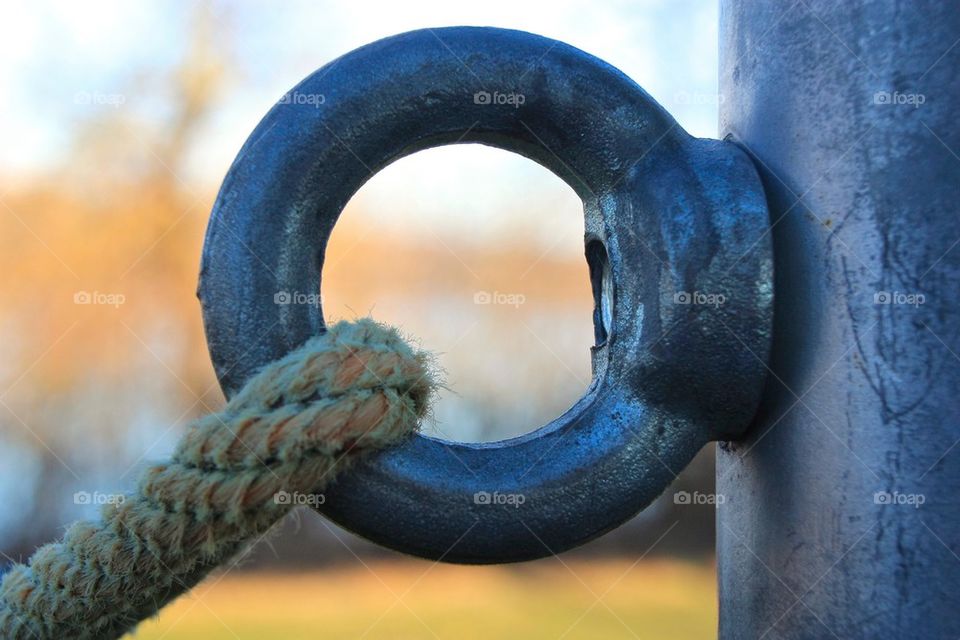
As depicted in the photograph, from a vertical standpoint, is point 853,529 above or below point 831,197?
below

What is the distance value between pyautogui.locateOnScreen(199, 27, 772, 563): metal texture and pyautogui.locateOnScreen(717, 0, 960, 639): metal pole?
0.03 metres

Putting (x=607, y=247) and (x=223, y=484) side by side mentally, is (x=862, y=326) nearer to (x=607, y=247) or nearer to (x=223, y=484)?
(x=607, y=247)

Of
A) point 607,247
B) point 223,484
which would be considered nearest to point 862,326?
point 607,247

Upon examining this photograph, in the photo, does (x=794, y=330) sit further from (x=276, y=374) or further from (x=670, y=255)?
(x=276, y=374)

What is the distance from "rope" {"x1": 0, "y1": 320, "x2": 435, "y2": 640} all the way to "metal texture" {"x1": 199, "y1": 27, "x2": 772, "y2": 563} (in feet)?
0.06

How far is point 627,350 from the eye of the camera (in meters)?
0.52

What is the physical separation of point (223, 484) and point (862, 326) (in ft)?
1.08

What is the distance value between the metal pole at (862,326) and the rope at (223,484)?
211mm

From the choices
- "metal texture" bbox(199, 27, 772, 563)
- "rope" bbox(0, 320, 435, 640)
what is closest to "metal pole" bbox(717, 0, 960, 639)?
"metal texture" bbox(199, 27, 772, 563)

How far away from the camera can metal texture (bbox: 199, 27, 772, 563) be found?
0.49 meters

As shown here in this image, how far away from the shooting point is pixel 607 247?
1.78 ft

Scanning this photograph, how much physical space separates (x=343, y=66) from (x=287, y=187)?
8 centimetres

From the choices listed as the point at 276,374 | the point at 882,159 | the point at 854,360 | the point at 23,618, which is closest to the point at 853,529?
the point at 854,360

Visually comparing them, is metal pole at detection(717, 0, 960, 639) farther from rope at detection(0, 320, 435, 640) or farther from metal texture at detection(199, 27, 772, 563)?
rope at detection(0, 320, 435, 640)
